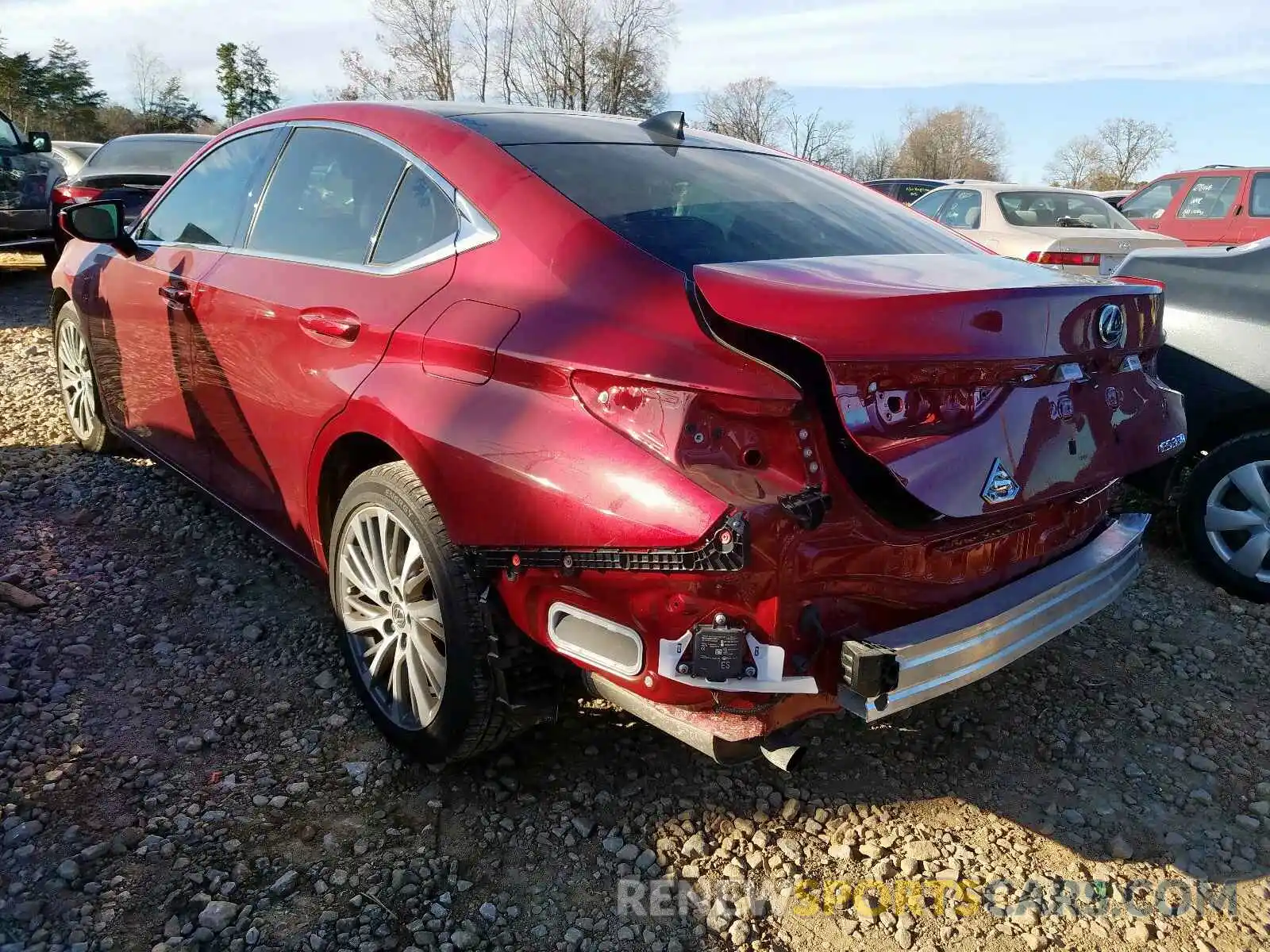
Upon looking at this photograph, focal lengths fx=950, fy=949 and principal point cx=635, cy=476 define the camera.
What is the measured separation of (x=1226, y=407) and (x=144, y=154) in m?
9.94

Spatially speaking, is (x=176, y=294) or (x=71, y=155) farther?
(x=71, y=155)

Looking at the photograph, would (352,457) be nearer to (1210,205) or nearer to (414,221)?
(414,221)

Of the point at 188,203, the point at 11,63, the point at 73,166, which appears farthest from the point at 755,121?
the point at 188,203

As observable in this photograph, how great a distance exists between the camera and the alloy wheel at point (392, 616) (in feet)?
7.68

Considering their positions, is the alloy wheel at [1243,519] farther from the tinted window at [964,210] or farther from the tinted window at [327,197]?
the tinted window at [964,210]

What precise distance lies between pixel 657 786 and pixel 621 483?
1.04 metres

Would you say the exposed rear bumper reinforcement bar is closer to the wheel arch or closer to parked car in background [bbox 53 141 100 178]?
the wheel arch

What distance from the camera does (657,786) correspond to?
247cm

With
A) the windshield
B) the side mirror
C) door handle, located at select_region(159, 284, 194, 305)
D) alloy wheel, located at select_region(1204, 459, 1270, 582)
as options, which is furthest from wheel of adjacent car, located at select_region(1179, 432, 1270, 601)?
the windshield

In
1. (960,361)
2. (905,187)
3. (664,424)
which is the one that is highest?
(905,187)

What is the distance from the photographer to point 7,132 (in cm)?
1030

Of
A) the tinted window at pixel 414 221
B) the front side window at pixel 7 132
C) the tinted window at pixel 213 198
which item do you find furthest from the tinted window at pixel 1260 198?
the front side window at pixel 7 132

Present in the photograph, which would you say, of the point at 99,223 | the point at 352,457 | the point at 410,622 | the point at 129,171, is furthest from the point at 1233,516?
the point at 129,171

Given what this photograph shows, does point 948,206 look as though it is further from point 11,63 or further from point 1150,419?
point 11,63
